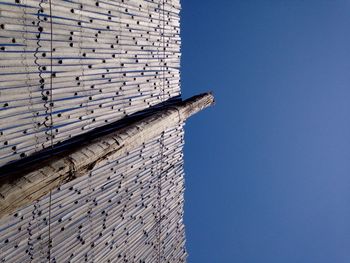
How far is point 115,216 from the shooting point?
3635 mm

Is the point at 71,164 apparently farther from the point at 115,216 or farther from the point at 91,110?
the point at 115,216

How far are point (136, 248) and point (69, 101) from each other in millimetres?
1831

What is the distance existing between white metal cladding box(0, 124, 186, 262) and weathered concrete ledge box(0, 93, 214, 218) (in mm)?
460

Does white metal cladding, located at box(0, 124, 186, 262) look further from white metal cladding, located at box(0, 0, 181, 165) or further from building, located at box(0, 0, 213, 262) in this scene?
white metal cladding, located at box(0, 0, 181, 165)

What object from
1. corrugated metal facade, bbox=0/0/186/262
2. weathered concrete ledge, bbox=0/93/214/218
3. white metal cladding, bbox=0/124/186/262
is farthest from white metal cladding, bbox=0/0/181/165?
white metal cladding, bbox=0/124/186/262

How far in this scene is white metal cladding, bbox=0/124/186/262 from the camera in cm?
278

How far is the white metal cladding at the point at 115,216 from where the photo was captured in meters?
2.78

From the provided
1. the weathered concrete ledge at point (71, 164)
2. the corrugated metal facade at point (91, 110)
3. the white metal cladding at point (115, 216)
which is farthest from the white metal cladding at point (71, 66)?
the white metal cladding at point (115, 216)

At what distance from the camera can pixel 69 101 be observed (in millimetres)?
2971

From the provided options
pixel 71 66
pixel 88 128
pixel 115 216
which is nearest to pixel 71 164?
pixel 88 128

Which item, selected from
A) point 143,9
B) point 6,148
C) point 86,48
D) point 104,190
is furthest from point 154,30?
point 6,148

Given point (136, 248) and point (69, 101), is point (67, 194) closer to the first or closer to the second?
point (69, 101)

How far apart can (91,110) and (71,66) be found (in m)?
0.41

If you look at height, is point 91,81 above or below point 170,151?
above
